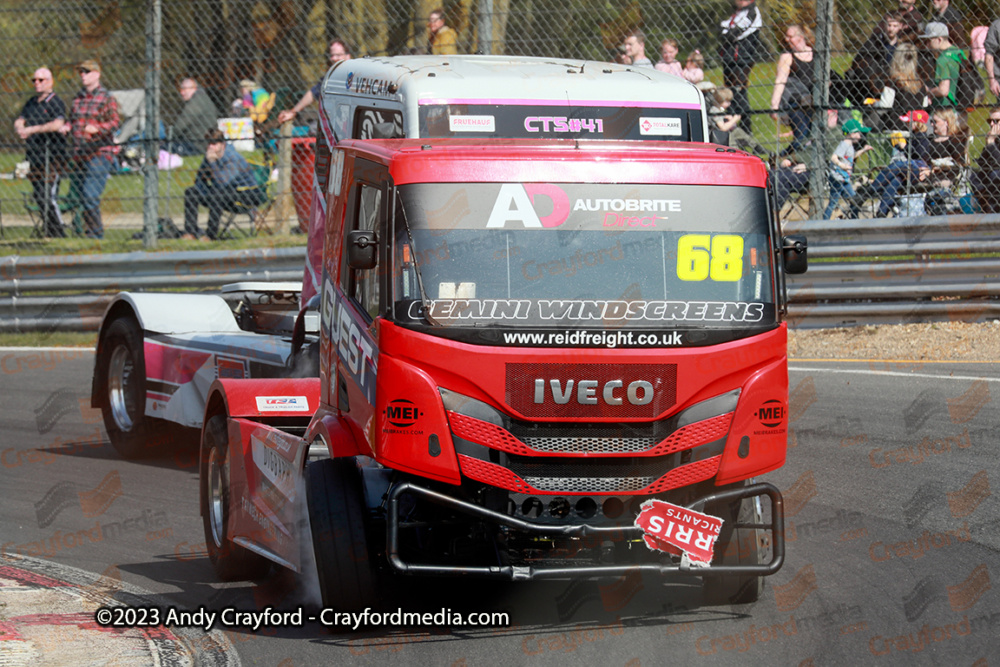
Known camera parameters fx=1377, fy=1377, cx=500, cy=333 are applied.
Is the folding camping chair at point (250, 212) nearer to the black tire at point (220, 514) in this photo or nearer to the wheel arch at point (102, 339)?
the wheel arch at point (102, 339)

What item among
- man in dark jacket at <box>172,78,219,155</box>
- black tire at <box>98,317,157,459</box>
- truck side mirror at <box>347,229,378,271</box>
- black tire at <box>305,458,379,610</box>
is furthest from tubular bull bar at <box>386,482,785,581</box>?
man in dark jacket at <box>172,78,219,155</box>

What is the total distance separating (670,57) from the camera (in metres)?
13.6

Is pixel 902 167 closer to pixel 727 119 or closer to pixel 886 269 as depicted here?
pixel 886 269

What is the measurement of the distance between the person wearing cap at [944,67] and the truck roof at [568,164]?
25.6ft

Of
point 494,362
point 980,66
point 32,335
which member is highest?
point 980,66

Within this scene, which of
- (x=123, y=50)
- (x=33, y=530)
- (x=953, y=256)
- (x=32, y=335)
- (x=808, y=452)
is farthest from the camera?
(x=123, y=50)

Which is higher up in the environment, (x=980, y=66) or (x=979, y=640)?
(x=980, y=66)

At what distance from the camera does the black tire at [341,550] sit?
591 cm

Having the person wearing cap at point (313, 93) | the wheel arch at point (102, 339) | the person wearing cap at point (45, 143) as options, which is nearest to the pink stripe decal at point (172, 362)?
the wheel arch at point (102, 339)

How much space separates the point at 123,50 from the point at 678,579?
14.5m

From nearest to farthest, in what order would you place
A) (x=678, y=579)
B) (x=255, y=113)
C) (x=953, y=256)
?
(x=678, y=579), (x=953, y=256), (x=255, y=113)

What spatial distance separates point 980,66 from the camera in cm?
1357

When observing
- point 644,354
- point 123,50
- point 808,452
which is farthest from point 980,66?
point 123,50

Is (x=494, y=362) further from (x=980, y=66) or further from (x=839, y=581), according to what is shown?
(x=980, y=66)
